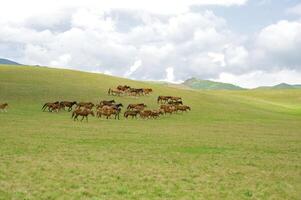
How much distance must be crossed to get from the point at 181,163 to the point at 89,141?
8209 millimetres

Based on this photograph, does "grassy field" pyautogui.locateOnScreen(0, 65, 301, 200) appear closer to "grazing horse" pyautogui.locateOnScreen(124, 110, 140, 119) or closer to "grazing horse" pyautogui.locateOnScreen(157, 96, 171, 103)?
"grazing horse" pyautogui.locateOnScreen(124, 110, 140, 119)

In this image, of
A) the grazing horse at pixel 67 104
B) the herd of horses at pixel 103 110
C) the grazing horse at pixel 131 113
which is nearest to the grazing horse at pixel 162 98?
the herd of horses at pixel 103 110

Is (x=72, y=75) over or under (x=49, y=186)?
over

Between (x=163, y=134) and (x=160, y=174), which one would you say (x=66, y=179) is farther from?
(x=163, y=134)

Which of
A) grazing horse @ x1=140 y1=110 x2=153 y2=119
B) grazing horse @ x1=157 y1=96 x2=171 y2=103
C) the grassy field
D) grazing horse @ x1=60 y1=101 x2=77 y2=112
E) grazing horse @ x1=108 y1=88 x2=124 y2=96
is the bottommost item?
the grassy field

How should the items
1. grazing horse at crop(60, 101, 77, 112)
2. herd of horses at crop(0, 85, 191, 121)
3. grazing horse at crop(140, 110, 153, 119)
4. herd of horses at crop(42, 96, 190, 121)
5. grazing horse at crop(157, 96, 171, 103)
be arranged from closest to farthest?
herd of horses at crop(42, 96, 190, 121)
herd of horses at crop(0, 85, 191, 121)
grazing horse at crop(140, 110, 153, 119)
grazing horse at crop(60, 101, 77, 112)
grazing horse at crop(157, 96, 171, 103)

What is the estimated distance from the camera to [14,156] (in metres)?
21.7

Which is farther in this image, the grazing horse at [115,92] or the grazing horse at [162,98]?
the grazing horse at [115,92]

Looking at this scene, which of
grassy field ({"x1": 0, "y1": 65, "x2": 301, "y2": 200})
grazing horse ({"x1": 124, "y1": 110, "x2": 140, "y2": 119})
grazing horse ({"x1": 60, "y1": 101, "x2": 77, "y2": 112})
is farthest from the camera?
grazing horse ({"x1": 60, "y1": 101, "x2": 77, "y2": 112})

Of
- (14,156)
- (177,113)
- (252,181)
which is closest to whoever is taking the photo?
(252,181)

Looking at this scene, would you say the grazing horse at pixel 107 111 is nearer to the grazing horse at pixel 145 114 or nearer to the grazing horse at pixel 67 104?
the grazing horse at pixel 145 114

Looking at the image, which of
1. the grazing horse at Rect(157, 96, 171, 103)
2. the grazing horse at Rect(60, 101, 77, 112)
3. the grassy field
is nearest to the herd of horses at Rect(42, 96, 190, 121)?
the grazing horse at Rect(60, 101, 77, 112)

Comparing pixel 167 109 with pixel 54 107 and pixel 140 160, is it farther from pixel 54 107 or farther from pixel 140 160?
pixel 140 160

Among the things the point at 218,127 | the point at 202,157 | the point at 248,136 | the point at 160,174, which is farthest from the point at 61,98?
the point at 160,174
